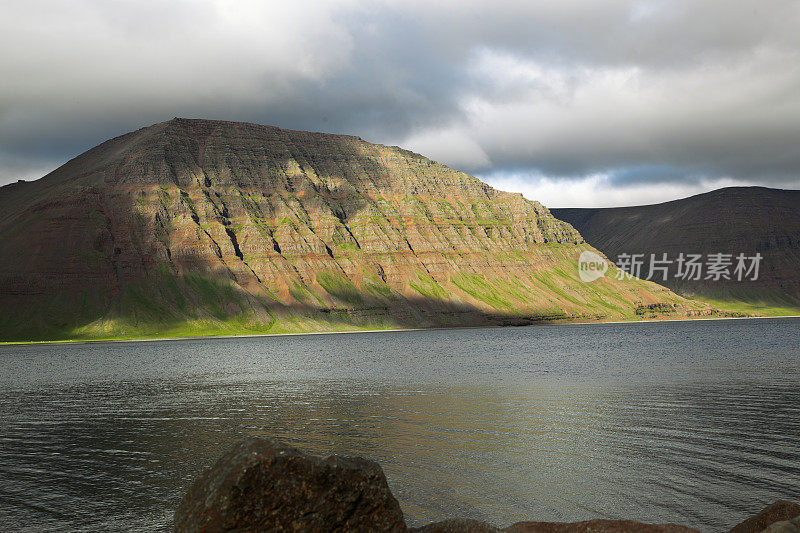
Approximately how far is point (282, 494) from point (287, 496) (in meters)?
0.13

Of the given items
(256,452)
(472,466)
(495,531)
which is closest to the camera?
(256,452)

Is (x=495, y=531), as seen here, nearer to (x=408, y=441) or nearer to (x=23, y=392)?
(x=408, y=441)

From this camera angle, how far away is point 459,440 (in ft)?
118

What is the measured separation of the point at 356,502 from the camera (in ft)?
47.5

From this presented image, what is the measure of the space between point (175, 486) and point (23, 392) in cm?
5588

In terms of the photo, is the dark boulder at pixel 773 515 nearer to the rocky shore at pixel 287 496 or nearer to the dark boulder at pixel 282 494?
the rocky shore at pixel 287 496

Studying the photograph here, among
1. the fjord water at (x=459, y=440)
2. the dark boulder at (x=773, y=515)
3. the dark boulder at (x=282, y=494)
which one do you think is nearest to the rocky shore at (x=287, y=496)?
the dark boulder at (x=282, y=494)

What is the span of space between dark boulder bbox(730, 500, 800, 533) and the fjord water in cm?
424

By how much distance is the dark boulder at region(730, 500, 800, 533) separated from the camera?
628 inches

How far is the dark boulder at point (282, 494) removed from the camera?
13.0 m

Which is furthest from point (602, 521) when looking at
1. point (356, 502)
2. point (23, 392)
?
point (23, 392)

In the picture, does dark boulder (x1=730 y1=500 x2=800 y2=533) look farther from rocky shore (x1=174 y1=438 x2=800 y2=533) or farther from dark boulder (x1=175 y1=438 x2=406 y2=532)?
dark boulder (x1=175 y1=438 x2=406 y2=532)

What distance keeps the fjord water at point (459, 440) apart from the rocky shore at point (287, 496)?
320 inches

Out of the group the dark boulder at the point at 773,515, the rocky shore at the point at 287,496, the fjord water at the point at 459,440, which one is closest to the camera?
the rocky shore at the point at 287,496
